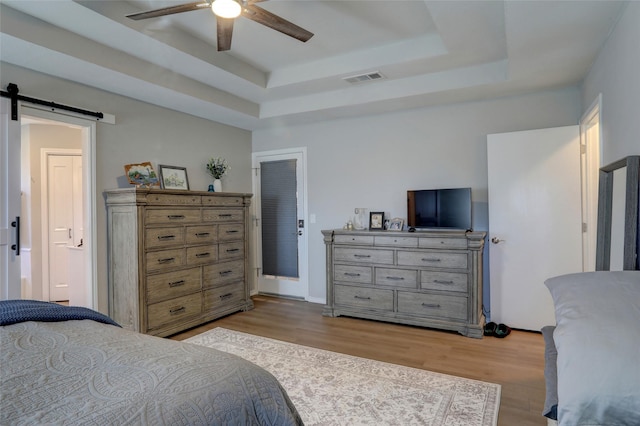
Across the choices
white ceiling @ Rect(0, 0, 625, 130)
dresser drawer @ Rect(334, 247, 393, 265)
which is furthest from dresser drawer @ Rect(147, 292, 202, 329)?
white ceiling @ Rect(0, 0, 625, 130)

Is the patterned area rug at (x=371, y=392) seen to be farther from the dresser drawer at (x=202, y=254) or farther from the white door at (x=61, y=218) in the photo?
the white door at (x=61, y=218)

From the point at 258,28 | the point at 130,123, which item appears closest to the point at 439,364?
the point at 258,28

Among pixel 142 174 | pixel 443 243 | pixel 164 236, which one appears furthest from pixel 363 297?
pixel 142 174

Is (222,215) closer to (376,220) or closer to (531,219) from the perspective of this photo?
(376,220)

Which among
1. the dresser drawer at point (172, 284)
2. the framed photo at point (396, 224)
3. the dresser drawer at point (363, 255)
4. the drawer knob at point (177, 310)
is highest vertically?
the framed photo at point (396, 224)

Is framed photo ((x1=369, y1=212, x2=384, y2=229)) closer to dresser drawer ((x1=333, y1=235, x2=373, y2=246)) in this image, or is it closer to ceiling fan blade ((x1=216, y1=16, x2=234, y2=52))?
dresser drawer ((x1=333, y1=235, x2=373, y2=246))

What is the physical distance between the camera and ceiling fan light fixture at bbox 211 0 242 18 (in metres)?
2.10

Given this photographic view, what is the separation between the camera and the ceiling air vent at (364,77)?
3.78 meters

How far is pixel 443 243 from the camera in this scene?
12.6ft

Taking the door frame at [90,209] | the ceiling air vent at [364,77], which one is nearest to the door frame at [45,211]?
the door frame at [90,209]

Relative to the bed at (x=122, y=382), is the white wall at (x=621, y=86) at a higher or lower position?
higher

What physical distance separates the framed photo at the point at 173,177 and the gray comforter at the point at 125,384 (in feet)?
9.38

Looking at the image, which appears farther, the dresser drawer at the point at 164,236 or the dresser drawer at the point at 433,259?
the dresser drawer at the point at 433,259

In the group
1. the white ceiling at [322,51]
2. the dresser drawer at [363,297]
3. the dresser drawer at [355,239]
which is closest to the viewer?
the white ceiling at [322,51]
